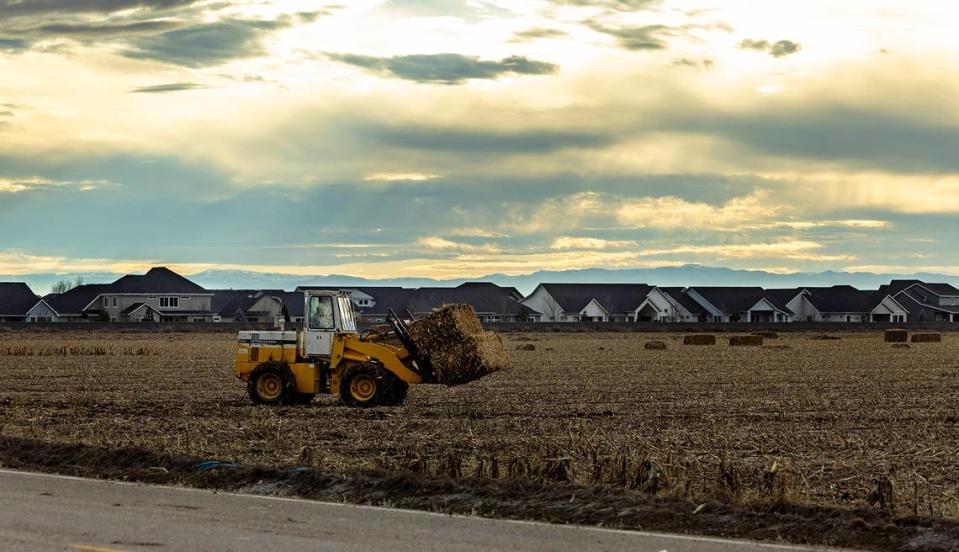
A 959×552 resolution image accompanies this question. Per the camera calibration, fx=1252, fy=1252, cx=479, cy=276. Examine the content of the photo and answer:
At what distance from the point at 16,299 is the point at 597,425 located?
137 meters

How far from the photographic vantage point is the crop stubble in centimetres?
1568

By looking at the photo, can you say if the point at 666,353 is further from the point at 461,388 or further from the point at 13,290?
the point at 13,290

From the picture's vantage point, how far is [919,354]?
2281 inches

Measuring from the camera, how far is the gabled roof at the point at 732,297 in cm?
15538

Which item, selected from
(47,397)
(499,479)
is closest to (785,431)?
(499,479)

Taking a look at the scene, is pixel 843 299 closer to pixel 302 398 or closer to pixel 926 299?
pixel 926 299

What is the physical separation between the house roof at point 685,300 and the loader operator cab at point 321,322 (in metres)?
130

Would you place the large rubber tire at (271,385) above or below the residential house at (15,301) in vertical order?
below

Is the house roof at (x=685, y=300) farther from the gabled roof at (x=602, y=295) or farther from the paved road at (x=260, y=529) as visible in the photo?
the paved road at (x=260, y=529)

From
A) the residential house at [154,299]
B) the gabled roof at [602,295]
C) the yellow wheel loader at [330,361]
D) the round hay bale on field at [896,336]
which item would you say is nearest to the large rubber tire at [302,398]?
the yellow wheel loader at [330,361]

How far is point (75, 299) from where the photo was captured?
14838 centimetres

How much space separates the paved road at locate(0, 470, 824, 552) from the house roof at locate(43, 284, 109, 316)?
444ft

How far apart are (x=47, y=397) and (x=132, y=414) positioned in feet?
20.6

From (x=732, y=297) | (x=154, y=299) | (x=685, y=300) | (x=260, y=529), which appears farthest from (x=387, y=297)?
(x=260, y=529)
